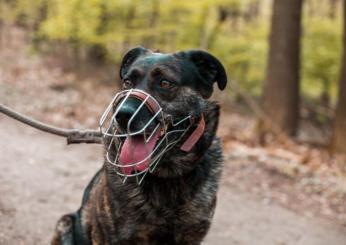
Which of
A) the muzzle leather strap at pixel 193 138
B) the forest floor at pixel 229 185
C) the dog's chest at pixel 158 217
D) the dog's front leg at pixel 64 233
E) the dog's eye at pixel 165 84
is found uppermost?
the dog's eye at pixel 165 84

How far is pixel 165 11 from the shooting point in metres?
16.3

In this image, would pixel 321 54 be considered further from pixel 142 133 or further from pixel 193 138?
pixel 142 133

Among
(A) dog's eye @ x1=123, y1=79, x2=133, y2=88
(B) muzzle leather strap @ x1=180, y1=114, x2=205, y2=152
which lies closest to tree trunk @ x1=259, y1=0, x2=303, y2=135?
(B) muzzle leather strap @ x1=180, y1=114, x2=205, y2=152

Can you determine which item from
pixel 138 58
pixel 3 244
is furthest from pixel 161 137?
pixel 3 244

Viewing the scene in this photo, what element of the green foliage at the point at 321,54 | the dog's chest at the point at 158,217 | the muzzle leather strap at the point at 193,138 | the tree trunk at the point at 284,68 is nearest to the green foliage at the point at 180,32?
the green foliage at the point at 321,54

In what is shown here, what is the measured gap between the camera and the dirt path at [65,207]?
20.1ft

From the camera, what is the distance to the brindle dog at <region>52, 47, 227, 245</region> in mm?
3449

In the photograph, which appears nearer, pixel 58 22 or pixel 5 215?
pixel 5 215

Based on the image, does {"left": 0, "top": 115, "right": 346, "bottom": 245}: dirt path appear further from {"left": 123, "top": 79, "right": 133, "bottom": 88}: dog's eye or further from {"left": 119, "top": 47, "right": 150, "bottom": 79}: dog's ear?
{"left": 123, "top": 79, "right": 133, "bottom": 88}: dog's eye

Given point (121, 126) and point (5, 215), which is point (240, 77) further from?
point (121, 126)

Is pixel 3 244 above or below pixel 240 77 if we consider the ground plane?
above

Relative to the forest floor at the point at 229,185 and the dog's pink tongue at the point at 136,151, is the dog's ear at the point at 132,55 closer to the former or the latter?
the dog's pink tongue at the point at 136,151

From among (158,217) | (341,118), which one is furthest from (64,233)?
(341,118)

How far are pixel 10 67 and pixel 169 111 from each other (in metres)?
15.5
